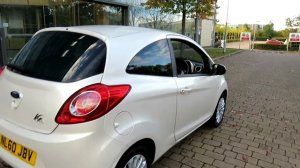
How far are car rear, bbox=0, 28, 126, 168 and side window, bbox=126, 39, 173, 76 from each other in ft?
1.02

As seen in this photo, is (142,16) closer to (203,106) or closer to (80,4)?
(80,4)

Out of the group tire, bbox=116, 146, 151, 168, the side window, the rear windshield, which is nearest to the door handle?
the side window

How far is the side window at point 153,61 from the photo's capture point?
259 centimetres

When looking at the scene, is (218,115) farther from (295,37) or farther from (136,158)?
(295,37)

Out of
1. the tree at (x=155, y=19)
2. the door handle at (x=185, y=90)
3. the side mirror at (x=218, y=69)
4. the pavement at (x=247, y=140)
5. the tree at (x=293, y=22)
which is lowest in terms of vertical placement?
the pavement at (x=247, y=140)

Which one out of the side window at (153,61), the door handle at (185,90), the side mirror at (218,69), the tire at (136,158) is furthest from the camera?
the side mirror at (218,69)

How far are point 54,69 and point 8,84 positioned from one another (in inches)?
20.8

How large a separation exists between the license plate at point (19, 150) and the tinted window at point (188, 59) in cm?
196

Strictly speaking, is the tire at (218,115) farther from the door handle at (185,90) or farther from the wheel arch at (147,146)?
the wheel arch at (147,146)

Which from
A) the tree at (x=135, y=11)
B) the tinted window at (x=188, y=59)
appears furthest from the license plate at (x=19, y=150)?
the tree at (x=135, y=11)

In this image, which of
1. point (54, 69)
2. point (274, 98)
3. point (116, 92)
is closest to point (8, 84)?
point (54, 69)

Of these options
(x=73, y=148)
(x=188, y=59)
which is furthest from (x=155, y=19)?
(x=73, y=148)

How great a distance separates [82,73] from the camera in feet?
7.23

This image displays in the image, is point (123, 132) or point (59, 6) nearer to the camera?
point (123, 132)
